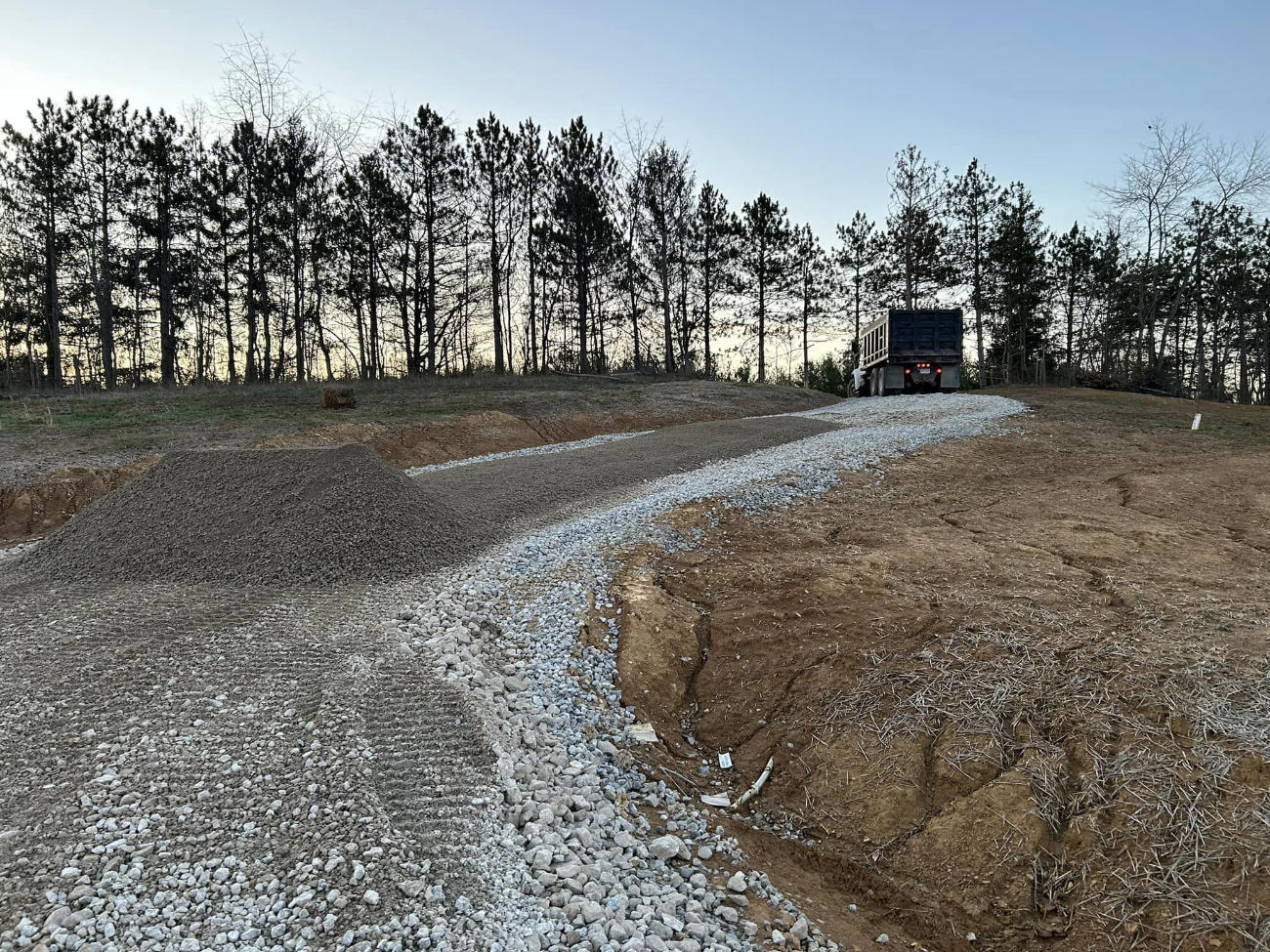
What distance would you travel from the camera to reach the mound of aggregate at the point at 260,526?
6430 millimetres

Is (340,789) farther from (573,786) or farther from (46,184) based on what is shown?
(46,184)

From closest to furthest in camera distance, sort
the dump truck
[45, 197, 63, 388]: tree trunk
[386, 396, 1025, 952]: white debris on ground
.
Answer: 1. [386, 396, 1025, 952]: white debris on ground
2. the dump truck
3. [45, 197, 63, 388]: tree trunk

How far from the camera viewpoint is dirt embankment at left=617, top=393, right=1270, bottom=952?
292cm

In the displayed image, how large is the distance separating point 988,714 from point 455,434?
14.3m

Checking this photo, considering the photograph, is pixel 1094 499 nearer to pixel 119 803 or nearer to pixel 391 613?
pixel 391 613

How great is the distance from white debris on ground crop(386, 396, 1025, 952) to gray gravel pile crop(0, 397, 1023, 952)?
0.01m

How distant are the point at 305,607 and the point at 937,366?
73.8 feet

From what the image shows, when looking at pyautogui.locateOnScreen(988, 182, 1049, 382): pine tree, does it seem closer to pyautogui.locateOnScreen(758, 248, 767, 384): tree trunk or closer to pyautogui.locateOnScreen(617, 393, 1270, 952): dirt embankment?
pyautogui.locateOnScreen(758, 248, 767, 384): tree trunk

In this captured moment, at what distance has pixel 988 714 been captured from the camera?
12.7 feet

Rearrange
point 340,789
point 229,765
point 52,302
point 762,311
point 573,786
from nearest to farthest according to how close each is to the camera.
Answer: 1. point 340,789
2. point 229,765
3. point 573,786
4. point 52,302
5. point 762,311

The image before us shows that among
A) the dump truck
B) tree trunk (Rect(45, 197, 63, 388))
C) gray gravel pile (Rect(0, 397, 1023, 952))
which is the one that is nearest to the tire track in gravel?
gray gravel pile (Rect(0, 397, 1023, 952))

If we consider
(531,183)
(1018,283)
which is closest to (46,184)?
(531,183)

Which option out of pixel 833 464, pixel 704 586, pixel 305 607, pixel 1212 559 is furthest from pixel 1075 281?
pixel 305 607

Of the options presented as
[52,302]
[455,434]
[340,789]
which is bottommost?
[340,789]
